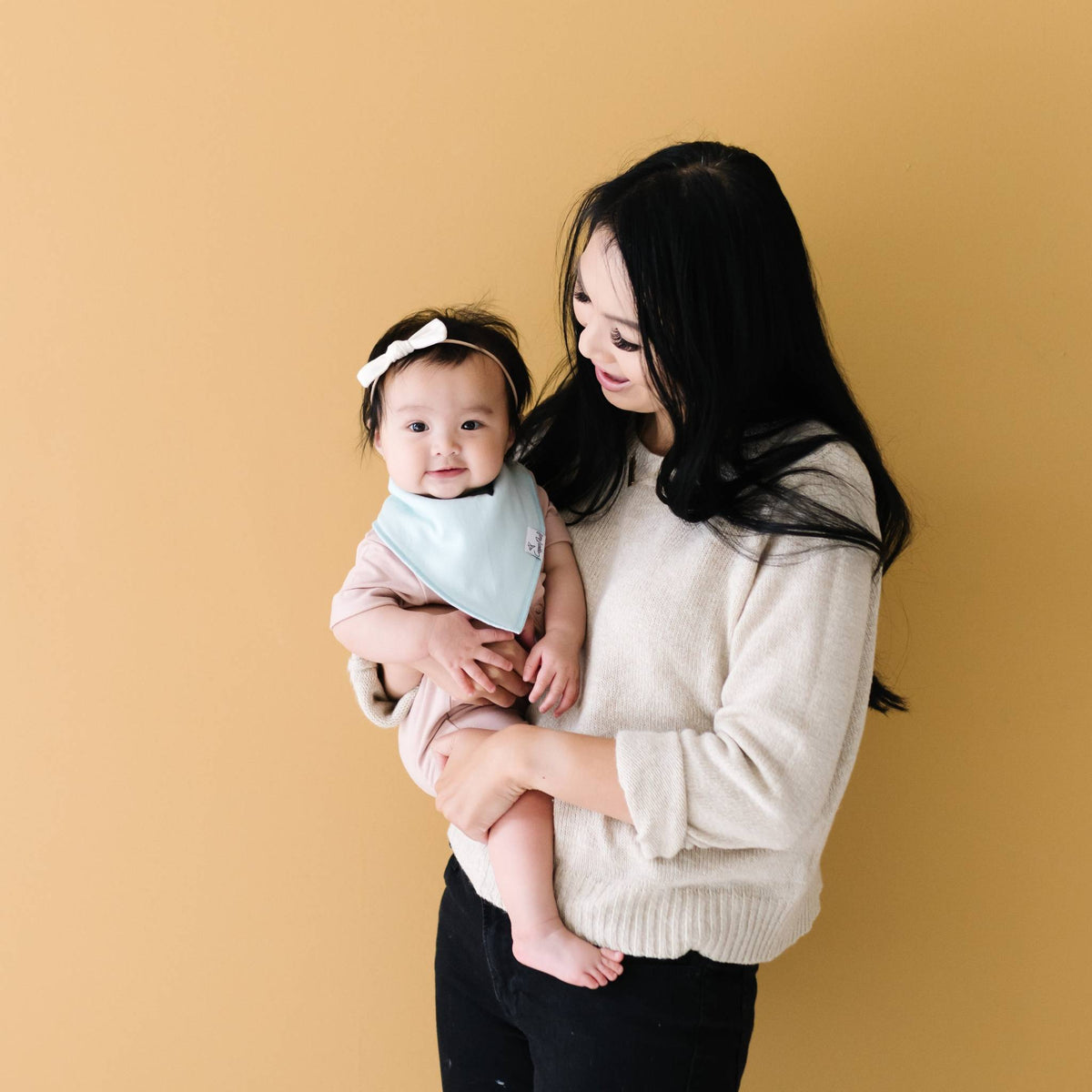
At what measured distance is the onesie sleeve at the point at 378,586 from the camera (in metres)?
1.42

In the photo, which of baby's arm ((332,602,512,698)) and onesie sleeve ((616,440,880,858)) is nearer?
onesie sleeve ((616,440,880,858))

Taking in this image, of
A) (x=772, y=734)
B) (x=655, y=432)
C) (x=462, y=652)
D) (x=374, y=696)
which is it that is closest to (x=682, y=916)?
(x=772, y=734)

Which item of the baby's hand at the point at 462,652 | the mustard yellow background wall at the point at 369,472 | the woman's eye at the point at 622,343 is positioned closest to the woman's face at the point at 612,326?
the woman's eye at the point at 622,343

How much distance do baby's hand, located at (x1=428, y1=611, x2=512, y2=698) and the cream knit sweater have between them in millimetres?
121

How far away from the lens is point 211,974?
76.0 inches

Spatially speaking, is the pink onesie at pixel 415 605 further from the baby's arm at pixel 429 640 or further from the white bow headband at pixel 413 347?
the white bow headband at pixel 413 347

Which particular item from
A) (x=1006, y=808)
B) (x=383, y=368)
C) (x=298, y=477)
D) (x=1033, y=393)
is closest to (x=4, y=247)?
(x=298, y=477)

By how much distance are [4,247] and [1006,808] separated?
1.92 m

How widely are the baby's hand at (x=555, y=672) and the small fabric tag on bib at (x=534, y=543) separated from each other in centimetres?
13

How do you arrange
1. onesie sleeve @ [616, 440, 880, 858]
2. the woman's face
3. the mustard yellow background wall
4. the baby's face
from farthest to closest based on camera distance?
the mustard yellow background wall → the baby's face → the woman's face → onesie sleeve @ [616, 440, 880, 858]

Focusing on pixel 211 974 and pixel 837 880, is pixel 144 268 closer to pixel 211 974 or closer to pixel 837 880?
pixel 211 974

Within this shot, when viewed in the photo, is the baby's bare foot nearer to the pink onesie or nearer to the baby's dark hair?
the pink onesie

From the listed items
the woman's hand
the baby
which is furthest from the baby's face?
the woman's hand

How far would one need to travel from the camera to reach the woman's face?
128 centimetres
